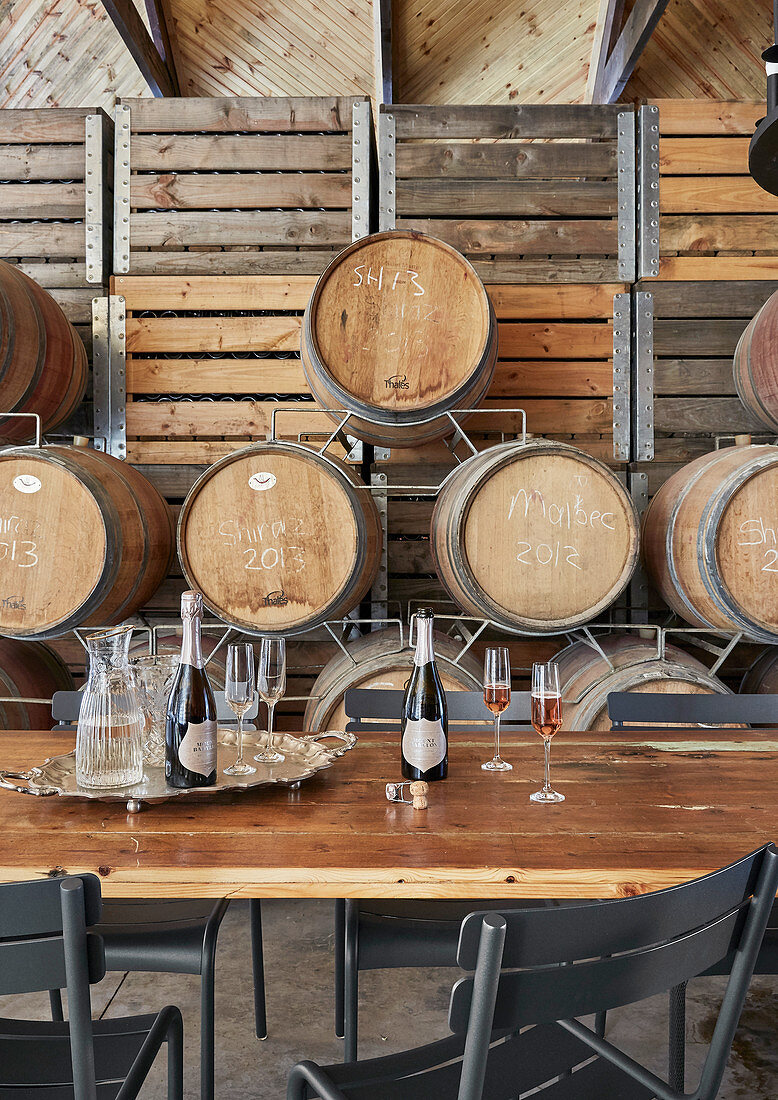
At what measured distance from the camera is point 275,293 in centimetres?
352

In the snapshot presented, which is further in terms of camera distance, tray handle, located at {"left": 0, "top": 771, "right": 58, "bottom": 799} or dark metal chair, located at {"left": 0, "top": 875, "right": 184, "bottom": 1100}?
tray handle, located at {"left": 0, "top": 771, "right": 58, "bottom": 799}

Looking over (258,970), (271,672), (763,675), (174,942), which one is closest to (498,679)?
(271,672)

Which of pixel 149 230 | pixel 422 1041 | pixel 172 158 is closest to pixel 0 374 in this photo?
pixel 149 230

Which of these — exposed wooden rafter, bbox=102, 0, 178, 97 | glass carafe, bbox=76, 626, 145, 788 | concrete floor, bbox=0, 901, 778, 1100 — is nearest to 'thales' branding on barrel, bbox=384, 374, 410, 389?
glass carafe, bbox=76, 626, 145, 788

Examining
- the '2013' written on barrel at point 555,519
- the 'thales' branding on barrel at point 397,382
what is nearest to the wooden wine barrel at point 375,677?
the '2013' written on barrel at point 555,519

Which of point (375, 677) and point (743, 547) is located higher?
point (743, 547)

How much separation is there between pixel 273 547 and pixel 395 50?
3.26m

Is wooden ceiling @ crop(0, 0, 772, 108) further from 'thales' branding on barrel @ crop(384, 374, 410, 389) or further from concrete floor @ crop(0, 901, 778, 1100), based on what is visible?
concrete floor @ crop(0, 901, 778, 1100)

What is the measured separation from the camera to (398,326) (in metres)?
2.79

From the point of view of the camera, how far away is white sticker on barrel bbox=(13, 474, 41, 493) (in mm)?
2609

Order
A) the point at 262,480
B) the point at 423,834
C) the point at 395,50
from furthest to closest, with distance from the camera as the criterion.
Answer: the point at 395,50, the point at 262,480, the point at 423,834

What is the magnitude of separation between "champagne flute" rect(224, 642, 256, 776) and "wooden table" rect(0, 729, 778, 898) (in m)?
0.09

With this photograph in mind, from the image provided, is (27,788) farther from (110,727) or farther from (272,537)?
(272,537)

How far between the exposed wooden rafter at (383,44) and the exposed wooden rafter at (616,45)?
1.04m
